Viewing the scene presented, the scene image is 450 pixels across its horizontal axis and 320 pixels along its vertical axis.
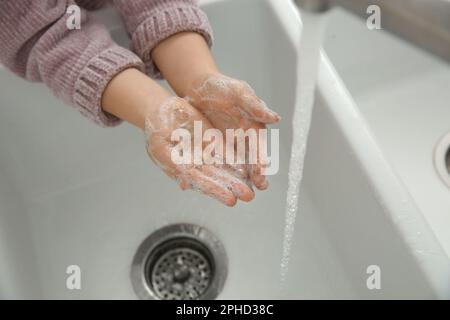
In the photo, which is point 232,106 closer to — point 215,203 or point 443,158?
point 215,203

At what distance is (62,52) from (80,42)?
21mm

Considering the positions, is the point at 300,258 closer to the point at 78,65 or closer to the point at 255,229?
the point at 255,229

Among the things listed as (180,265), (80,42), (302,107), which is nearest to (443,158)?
(302,107)

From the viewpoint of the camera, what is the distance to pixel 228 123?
1.44ft

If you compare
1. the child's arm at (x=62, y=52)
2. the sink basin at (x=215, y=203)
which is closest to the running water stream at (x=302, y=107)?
the sink basin at (x=215, y=203)

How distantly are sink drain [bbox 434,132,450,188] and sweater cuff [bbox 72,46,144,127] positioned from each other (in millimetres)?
413

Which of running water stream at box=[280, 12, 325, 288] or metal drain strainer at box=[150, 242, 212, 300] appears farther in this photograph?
metal drain strainer at box=[150, 242, 212, 300]

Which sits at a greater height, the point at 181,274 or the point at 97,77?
the point at 97,77

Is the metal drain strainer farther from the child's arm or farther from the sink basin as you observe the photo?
the child's arm

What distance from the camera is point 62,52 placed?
43 centimetres

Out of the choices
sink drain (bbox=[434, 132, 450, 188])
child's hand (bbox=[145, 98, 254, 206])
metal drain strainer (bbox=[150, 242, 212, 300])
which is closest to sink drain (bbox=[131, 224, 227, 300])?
metal drain strainer (bbox=[150, 242, 212, 300])

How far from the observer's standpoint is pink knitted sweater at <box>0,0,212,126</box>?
1.38 feet

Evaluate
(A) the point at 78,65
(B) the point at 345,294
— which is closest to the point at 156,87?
(A) the point at 78,65

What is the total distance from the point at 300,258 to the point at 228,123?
0.20 m
